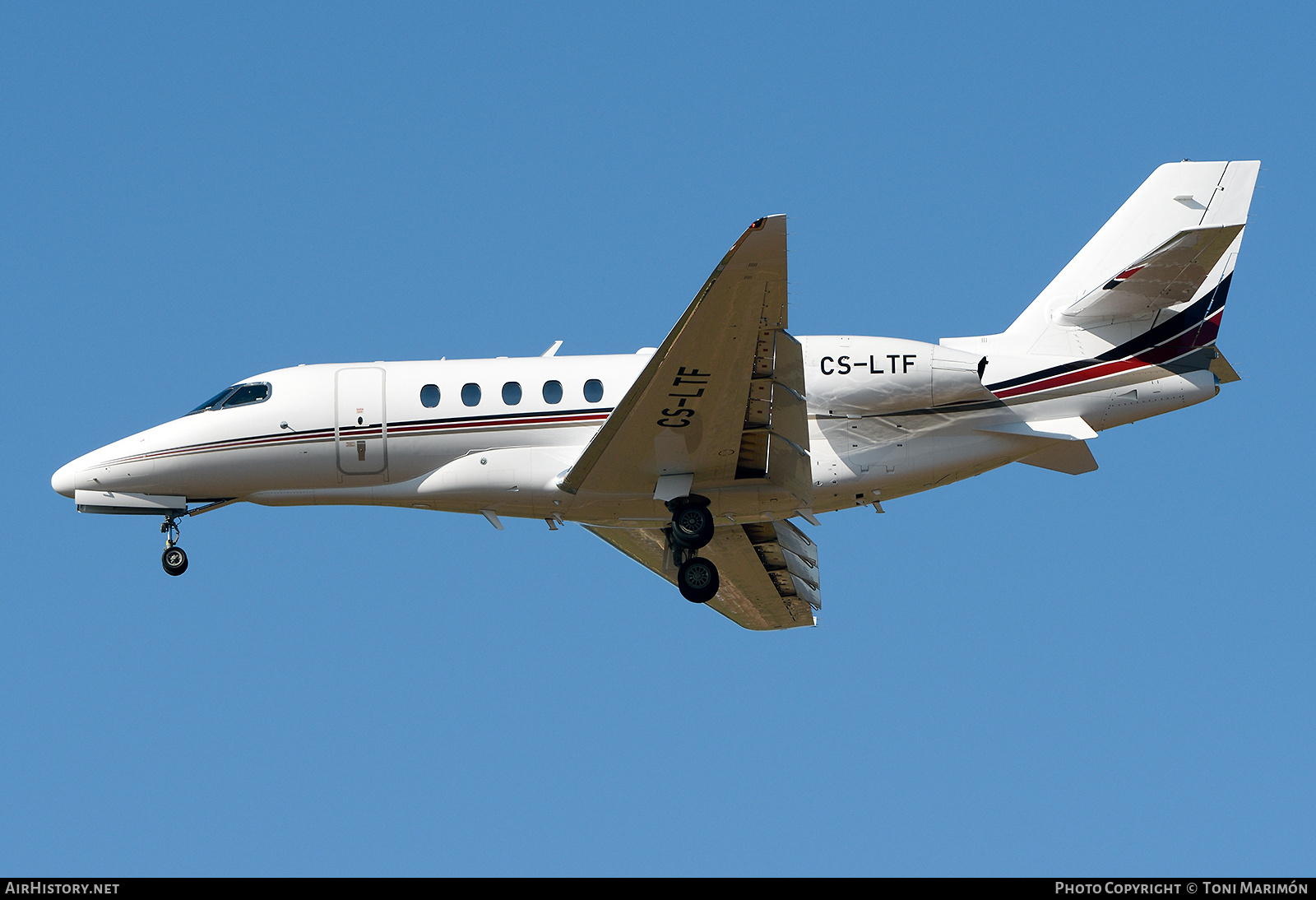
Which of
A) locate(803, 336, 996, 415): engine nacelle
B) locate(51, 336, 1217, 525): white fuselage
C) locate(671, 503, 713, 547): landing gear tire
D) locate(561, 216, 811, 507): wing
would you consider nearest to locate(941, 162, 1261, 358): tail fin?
locate(51, 336, 1217, 525): white fuselage

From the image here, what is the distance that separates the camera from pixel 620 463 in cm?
1964

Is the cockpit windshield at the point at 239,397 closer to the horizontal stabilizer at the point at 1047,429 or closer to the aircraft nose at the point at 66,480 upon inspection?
the aircraft nose at the point at 66,480

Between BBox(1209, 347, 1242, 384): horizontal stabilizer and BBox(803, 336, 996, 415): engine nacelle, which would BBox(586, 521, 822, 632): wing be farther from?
BBox(1209, 347, 1242, 384): horizontal stabilizer

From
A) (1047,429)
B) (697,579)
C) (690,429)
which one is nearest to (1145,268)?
(1047,429)

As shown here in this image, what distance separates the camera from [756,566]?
23.6 metres

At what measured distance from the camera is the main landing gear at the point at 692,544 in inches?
794

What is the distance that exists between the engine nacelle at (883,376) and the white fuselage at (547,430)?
0.9 inches

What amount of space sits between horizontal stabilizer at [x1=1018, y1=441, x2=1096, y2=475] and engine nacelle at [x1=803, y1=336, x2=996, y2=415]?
151cm

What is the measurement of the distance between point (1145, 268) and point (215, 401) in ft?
44.5

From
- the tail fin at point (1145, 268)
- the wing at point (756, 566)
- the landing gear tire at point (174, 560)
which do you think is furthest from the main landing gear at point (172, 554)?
the tail fin at point (1145, 268)

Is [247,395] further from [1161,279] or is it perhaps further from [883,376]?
[1161,279]

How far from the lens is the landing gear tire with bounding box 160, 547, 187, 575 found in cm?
2161

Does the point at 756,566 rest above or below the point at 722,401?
below
